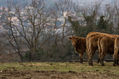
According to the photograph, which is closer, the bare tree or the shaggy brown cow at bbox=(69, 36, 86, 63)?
the shaggy brown cow at bbox=(69, 36, 86, 63)

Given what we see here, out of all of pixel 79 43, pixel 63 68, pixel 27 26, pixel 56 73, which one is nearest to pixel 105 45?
pixel 79 43

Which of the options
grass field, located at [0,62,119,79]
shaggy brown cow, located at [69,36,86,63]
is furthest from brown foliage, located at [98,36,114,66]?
grass field, located at [0,62,119,79]

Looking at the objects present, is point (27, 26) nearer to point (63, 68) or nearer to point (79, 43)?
point (79, 43)

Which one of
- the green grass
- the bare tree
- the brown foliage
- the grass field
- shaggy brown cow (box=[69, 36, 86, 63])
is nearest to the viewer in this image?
the grass field

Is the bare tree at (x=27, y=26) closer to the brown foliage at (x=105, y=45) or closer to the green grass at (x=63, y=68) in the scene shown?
the brown foliage at (x=105, y=45)

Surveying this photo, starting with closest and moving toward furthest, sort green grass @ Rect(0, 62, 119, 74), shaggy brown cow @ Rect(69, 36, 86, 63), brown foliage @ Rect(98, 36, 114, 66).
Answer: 1. green grass @ Rect(0, 62, 119, 74)
2. brown foliage @ Rect(98, 36, 114, 66)
3. shaggy brown cow @ Rect(69, 36, 86, 63)

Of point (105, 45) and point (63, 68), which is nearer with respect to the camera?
point (63, 68)

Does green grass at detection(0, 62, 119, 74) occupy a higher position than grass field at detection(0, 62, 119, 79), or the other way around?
grass field at detection(0, 62, 119, 79)

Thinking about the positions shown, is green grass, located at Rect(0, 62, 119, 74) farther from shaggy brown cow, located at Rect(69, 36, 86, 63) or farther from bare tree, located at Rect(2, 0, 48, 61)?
bare tree, located at Rect(2, 0, 48, 61)

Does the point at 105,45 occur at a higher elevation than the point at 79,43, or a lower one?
higher

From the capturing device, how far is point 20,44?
33.5 m

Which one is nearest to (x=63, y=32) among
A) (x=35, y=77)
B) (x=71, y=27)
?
(x=71, y=27)

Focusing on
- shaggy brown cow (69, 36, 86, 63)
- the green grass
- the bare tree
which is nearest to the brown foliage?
the green grass

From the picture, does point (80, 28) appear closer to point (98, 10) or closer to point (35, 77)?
point (98, 10)
